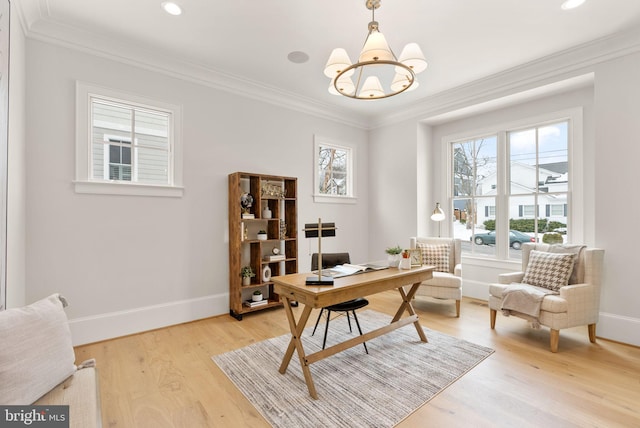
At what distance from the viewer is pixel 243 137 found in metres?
3.99

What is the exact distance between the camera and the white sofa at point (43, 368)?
4.06 ft

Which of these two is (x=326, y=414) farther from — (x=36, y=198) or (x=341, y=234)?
(x=341, y=234)

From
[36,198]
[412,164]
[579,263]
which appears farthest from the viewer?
[412,164]

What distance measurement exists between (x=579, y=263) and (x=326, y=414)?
298cm

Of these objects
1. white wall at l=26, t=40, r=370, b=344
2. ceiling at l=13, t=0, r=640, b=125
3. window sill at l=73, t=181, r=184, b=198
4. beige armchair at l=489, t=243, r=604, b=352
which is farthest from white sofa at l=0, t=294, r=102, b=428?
beige armchair at l=489, t=243, r=604, b=352

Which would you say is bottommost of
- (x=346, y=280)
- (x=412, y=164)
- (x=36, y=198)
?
(x=346, y=280)

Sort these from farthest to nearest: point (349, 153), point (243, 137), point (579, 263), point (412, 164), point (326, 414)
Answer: point (349, 153) < point (412, 164) < point (243, 137) < point (579, 263) < point (326, 414)

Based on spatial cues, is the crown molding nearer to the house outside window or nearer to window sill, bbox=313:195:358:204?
window sill, bbox=313:195:358:204

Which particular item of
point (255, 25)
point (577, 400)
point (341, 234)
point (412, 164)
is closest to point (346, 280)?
point (577, 400)

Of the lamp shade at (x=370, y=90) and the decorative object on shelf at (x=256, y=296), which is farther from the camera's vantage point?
the decorative object on shelf at (x=256, y=296)

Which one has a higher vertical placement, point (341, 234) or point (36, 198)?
point (36, 198)

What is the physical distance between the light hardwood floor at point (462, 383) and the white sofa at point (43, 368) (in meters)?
0.58

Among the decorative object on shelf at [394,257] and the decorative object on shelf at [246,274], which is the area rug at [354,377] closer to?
the decorative object on shelf at [394,257]

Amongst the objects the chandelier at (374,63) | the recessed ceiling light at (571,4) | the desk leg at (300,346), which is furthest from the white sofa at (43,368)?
the recessed ceiling light at (571,4)
